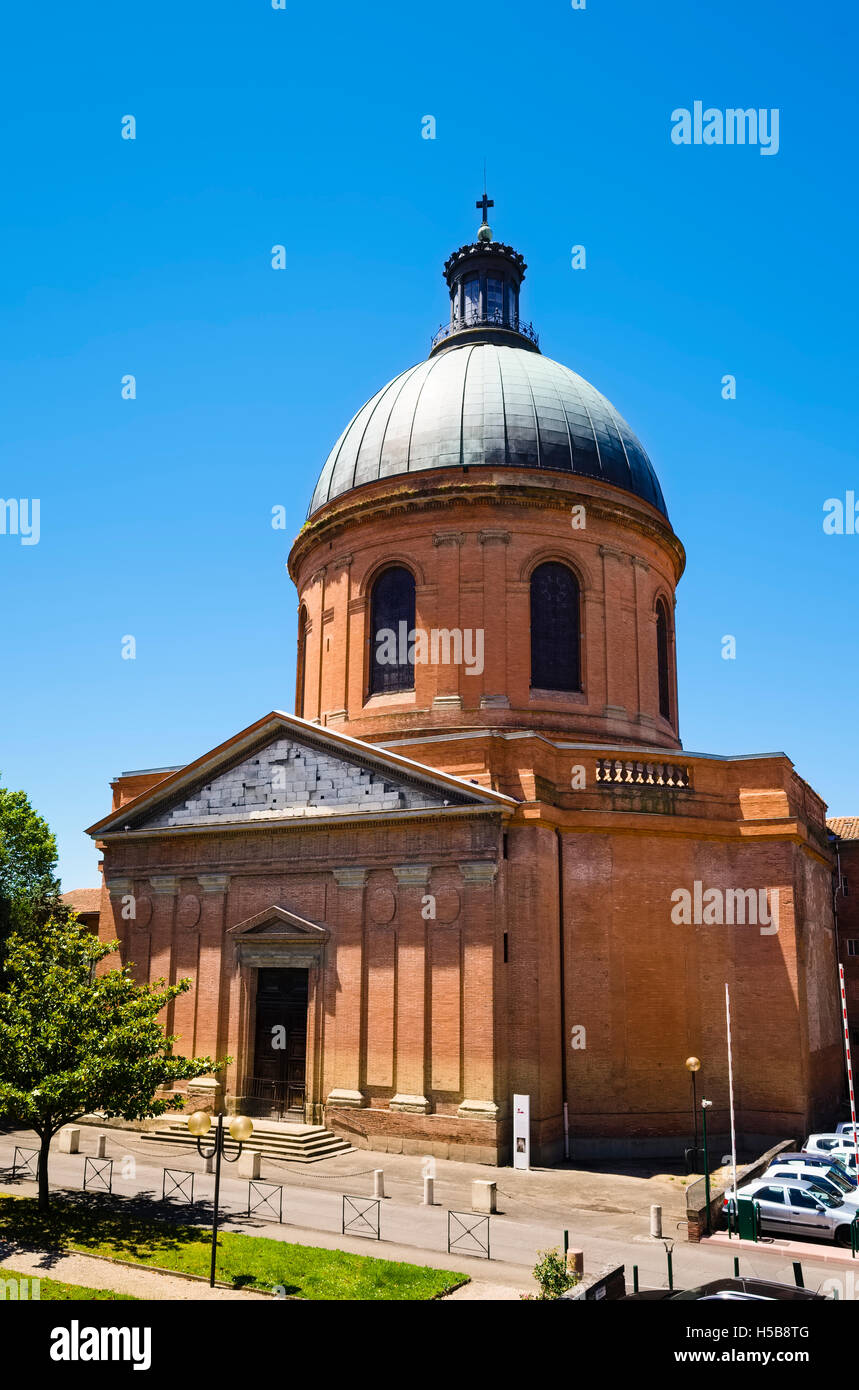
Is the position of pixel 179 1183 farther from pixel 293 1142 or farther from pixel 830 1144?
pixel 830 1144

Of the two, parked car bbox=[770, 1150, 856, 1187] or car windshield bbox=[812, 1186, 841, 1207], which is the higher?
car windshield bbox=[812, 1186, 841, 1207]

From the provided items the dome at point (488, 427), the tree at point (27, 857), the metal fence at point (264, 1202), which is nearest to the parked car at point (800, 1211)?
the metal fence at point (264, 1202)

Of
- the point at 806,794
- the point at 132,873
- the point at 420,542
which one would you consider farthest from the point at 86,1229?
the point at 806,794

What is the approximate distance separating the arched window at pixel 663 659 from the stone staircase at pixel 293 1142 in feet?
58.1

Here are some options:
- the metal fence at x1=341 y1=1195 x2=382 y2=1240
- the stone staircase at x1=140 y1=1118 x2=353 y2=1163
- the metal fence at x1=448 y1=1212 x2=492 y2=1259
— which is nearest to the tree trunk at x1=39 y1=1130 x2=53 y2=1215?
the stone staircase at x1=140 y1=1118 x2=353 y2=1163

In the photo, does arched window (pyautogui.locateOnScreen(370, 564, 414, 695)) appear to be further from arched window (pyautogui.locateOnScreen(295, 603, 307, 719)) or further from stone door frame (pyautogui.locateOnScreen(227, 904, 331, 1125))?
stone door frame (pyautogui.locateOnScreen(227, 904, 331, 1125))

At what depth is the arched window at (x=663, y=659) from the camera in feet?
120

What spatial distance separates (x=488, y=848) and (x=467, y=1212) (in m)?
8.74

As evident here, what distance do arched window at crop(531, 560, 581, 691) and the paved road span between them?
47.3 feet

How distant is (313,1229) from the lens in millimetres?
18891

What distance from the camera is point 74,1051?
66.6ft

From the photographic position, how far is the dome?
3381 centimetres

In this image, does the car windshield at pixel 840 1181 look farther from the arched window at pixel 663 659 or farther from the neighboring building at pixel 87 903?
the neighboring building at pixel 87 903
